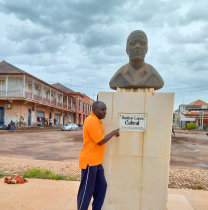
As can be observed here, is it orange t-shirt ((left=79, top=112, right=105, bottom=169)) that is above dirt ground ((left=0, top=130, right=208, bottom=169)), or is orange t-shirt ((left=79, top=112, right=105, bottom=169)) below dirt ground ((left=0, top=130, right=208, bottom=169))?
above

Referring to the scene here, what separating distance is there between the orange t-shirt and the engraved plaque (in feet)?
1.34

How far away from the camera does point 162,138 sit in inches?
99.8

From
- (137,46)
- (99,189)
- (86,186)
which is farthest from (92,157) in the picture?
(137,46)

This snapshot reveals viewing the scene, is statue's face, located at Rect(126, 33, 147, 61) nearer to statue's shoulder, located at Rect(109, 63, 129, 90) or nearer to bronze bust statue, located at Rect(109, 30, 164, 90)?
bronze bust statue, located at Rect(109, 30, 164, 90)

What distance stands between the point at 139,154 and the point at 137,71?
112 cm

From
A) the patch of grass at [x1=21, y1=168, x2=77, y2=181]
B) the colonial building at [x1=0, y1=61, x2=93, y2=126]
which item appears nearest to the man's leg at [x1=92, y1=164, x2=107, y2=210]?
the patch of grass at [x1=21, y1=168, x2=77, y2=181]

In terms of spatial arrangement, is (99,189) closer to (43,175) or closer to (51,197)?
(51,197)

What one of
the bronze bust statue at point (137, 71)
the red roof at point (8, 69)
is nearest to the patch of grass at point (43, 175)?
the bronze bust statue at point (137, 71)

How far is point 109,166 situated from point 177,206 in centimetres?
129

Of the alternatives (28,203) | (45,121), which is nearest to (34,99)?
(45,121)

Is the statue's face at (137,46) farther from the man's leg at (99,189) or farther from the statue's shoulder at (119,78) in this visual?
the man's leg at (99,189)

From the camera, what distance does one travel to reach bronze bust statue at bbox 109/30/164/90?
2.79m

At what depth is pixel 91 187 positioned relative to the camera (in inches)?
92.0

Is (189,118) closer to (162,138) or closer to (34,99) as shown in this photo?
(34,99)
